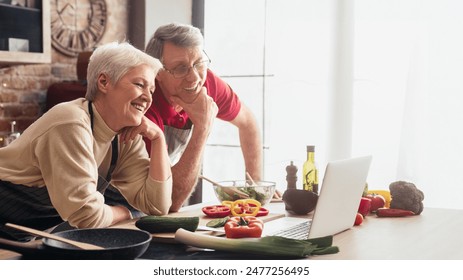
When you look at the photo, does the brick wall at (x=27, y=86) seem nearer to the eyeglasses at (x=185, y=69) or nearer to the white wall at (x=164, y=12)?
the white wall at (x=164, y=12)

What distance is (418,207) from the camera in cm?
204

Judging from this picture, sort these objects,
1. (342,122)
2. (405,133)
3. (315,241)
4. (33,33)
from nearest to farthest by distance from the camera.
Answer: (315,241) → (33,33) → (405,133) → (342,122)

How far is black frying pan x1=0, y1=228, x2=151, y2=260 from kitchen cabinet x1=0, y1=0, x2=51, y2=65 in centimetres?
199

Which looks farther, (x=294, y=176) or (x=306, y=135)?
(x=306, y=135)

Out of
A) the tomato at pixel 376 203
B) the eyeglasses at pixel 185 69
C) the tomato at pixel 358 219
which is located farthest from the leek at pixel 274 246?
the eyeglasses at pixel 185 69

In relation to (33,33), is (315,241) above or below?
below

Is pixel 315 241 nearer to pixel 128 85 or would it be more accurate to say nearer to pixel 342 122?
pixel 128 85

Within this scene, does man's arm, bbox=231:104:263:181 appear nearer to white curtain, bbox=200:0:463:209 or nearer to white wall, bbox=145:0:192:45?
white curtain, bbox=200:0:463:209

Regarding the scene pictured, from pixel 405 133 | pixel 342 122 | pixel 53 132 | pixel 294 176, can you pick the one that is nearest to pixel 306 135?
pixel 342 122

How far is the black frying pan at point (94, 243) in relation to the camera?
4.06 ft

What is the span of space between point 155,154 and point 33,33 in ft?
5.33

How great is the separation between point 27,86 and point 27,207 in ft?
5.59

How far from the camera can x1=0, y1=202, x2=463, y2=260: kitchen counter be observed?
4.71 feet

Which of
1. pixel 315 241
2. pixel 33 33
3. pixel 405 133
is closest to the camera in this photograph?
pixel 315 241
